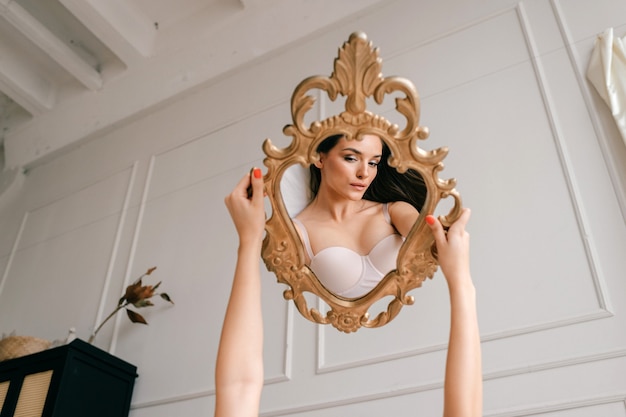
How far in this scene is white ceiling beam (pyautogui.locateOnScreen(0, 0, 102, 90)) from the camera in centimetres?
402

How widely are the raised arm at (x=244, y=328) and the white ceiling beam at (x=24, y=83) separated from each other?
146 inches

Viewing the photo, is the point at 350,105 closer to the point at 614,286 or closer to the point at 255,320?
the point at 255,320

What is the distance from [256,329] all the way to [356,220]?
0.40m

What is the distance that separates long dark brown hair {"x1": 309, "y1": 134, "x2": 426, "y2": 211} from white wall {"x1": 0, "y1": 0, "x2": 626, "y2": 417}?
3.28 feet

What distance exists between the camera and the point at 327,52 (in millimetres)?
3621

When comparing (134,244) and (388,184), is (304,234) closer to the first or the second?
(388,184)

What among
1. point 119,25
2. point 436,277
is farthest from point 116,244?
point 436,277

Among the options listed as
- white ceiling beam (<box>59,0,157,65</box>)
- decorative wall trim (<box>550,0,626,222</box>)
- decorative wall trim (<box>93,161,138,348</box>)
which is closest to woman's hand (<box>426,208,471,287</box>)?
decorative wall trim (<box>550,0,626,222</box>)

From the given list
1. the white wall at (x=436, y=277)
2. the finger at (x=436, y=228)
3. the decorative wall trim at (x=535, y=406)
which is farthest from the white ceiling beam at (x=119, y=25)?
the finger at (x=436, y=228)

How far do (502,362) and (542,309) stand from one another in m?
0.24

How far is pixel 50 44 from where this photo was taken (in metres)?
4.26

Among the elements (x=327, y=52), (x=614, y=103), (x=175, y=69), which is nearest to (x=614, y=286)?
(x=614, y=103)

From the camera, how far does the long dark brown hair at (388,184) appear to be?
1491 mm

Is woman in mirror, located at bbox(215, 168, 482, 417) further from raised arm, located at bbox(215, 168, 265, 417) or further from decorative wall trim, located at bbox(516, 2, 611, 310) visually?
decorative wall trim, located at bbox(516, 2, 611, 310)
